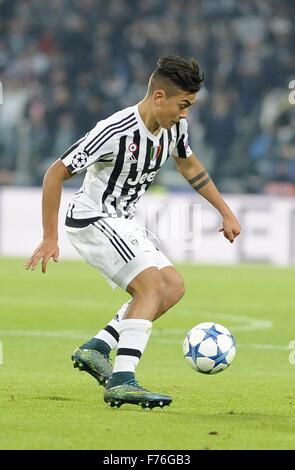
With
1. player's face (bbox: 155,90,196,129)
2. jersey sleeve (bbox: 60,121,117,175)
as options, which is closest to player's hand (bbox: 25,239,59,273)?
jersey sleeve (bbox: 60,121,117,175)

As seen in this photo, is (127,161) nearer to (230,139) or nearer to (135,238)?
(135,238)

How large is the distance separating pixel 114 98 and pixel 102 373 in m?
16.2

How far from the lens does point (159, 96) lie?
6598mm

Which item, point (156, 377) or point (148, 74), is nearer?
point (156, 377)

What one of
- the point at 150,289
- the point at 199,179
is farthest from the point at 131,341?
the point at 199,179

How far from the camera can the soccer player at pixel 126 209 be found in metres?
6.36

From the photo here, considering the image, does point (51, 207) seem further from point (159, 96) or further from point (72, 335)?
point (72, 335)

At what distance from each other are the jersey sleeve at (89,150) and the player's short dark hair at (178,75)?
1.42 feet

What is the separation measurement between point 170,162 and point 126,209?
47.4 ft

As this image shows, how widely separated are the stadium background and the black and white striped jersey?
1.28 m

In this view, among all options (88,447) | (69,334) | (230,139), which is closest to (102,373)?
(88,447)

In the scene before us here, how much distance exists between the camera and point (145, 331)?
638 cm

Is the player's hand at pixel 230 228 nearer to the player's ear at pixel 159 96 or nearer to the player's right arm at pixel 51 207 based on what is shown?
the player's ear at pixel 159 96
